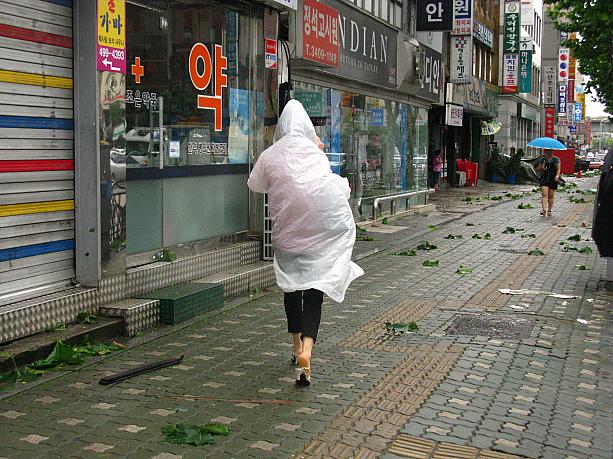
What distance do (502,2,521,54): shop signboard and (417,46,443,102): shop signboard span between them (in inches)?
930

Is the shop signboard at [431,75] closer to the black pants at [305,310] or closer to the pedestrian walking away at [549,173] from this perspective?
the pedestrian walking away at [549,173]

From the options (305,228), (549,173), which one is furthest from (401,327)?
(549,173)

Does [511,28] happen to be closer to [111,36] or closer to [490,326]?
[490,326]

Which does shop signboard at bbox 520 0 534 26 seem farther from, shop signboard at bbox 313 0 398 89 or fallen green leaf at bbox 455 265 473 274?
fallen green leaf at bbox 455 265 473 274

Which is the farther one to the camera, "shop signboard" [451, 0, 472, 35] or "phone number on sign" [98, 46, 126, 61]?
"shop signboard" [451, 0, 472, 35]

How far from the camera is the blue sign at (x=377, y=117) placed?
19.4 metres

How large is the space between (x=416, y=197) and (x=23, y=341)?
57.2 feet

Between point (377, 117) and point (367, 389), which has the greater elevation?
point (377, 117)

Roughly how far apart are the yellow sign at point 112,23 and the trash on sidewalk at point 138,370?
2945mm

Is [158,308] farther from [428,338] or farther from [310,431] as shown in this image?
[310,431]

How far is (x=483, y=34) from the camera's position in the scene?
42844mm

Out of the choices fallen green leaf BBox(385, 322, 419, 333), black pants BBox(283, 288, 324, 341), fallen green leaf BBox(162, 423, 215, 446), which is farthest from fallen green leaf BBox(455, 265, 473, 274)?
fallen green leaf BBox(162, 423, 215, 446)

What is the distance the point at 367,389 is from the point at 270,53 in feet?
21.1

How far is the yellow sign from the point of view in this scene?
771 centimetres
